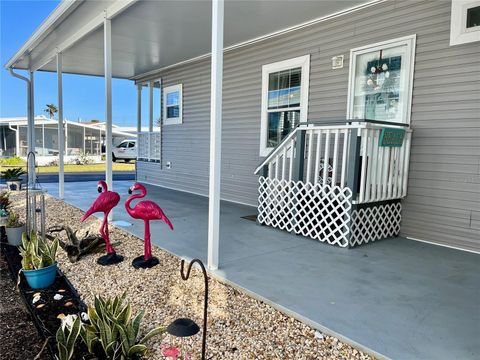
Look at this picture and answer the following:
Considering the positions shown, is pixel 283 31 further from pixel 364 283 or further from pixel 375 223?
pixel 364 283

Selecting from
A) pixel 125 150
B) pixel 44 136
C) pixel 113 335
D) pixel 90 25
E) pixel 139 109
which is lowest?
pixel 113 335

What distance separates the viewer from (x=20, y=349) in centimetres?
212

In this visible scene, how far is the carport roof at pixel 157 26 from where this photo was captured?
481cm

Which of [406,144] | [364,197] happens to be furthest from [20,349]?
[406,144]

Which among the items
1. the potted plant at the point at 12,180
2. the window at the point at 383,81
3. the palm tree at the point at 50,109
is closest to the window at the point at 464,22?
the window at the point at 383,81

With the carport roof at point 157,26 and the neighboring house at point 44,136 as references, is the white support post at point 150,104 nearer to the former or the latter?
the carport roof at point 157,26

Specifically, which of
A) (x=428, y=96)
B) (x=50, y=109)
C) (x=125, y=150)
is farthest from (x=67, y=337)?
(x=50, y=109)

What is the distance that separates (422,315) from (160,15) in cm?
507

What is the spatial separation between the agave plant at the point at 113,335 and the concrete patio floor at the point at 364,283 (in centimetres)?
97

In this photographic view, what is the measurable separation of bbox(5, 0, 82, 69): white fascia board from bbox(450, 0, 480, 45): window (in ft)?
15.1

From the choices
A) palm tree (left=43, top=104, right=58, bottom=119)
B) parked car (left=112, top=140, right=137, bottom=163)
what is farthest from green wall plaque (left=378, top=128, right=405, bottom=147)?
palm tree (left=43, top=104, right=58, bottom=119)

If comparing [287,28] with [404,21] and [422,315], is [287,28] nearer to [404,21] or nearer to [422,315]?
[404,21]

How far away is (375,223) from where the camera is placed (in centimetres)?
421

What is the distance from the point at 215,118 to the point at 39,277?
198 cm
